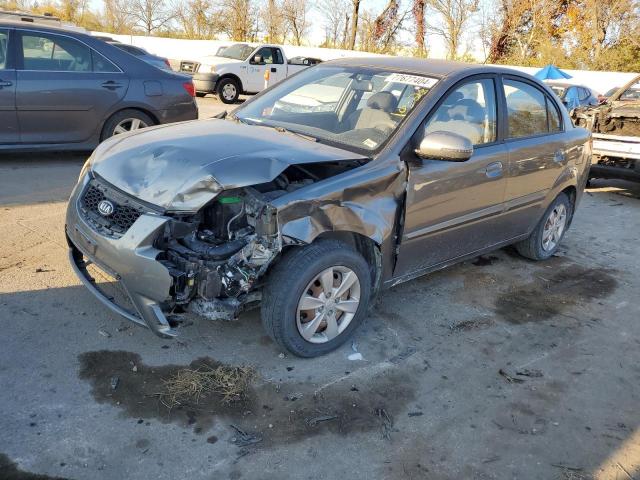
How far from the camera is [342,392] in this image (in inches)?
123

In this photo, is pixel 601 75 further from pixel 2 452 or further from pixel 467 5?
pixel 2 452

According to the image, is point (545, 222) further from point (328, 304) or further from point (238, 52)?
point (238, 52)

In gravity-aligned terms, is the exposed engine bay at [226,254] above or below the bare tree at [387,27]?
below

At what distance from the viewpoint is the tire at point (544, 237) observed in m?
5.20

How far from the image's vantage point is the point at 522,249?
5352 millimetres

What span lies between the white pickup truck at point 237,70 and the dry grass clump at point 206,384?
13254 mm

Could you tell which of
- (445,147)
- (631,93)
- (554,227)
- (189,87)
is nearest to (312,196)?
(445,147)

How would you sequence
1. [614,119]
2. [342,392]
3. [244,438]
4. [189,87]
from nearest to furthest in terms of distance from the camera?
[244,438] → [342,392] → [189,87] → [614,119]

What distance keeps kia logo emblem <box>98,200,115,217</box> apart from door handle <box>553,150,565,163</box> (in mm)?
3686

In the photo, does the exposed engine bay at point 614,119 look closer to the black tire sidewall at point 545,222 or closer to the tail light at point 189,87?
the black tire sidewall at point 545,222

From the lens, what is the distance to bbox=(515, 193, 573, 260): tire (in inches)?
205

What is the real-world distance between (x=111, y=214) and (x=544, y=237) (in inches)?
157

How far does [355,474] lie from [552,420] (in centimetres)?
123

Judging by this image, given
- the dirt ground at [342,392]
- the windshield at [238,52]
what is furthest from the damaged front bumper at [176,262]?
the windshield at [238,52]
